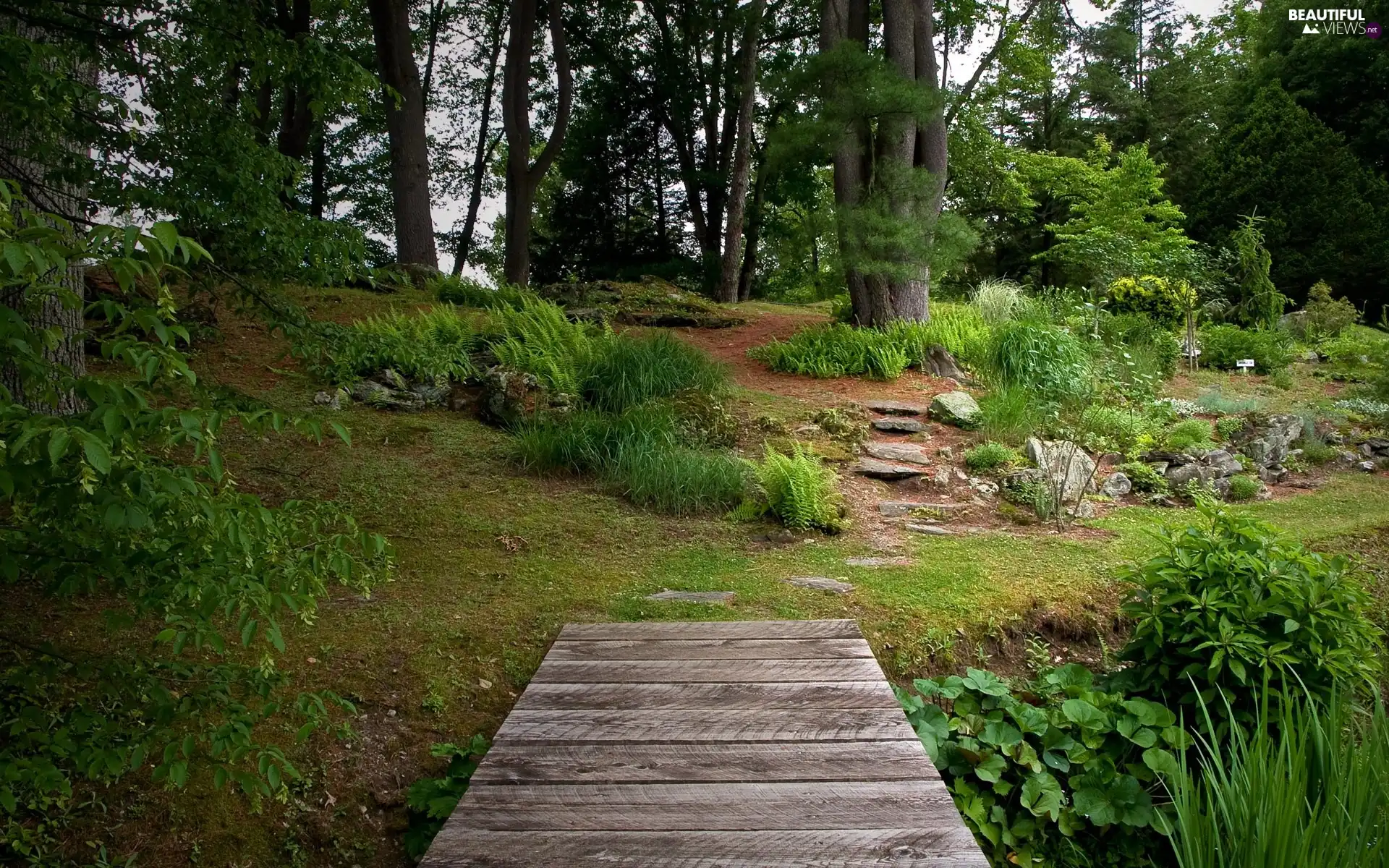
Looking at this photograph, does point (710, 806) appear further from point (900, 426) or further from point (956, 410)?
point (956, 410)

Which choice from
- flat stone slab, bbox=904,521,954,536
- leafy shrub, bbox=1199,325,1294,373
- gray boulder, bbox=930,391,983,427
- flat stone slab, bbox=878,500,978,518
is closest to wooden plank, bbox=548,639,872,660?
flat stone slab, bbox=904,521,954,536

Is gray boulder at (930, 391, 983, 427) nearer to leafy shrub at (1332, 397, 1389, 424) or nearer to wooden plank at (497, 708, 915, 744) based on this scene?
leafy shrub at (1332, 397, 1389, 424)

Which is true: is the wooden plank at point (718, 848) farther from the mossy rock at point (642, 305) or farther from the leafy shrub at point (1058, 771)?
the mossy rock at point (642, 305)

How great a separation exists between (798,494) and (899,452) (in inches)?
70.8

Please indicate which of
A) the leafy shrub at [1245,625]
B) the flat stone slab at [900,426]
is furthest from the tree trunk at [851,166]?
the leafy shrub at [1245,625]

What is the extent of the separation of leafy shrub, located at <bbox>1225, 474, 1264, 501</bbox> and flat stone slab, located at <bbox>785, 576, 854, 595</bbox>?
12.6 ft

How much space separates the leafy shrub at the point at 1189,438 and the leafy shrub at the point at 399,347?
19.0 feet

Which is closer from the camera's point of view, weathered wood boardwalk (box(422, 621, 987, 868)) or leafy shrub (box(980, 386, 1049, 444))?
weathered wood boardwalk (box(422, 621, 987, 868))

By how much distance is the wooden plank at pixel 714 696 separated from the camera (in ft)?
7.99

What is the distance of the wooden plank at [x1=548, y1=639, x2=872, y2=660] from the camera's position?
111 inches

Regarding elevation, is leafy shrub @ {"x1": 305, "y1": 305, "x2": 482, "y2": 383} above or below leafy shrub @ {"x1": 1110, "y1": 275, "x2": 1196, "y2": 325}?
below

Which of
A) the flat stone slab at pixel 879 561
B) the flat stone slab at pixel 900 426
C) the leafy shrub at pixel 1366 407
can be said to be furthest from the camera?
the leafy shrub at pixel 1366 407

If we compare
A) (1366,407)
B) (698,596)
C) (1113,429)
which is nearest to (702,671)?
(698,596)

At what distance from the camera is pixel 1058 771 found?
300 centimetres
